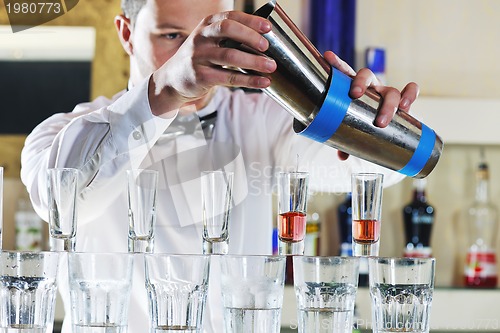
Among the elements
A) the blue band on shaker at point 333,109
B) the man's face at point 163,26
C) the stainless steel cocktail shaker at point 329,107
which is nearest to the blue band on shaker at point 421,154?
the stainless steel cocktail shaker at point 329,107

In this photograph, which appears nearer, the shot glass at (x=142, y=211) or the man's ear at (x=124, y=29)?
the shot glass at (x=142, y=211)

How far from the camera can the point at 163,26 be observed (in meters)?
1.53

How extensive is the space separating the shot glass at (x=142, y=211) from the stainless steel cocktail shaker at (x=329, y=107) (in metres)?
0.16

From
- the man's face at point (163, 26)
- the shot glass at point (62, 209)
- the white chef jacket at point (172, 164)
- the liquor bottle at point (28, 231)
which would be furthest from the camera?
the liquor bottle at point (28, 231)

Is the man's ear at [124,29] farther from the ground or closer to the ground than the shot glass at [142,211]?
farther from the ground

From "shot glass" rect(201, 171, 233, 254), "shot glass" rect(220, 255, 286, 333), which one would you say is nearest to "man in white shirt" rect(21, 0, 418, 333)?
"shot glass" rect(201, 171, 233, 254)

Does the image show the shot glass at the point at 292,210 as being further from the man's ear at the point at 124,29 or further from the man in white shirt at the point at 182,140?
the man's ear at the point at 124,29

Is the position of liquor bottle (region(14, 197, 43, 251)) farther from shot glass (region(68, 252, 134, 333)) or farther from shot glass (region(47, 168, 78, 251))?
shot glass (region(68, 252, 134, 333))

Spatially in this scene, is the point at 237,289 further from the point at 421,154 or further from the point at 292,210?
the point at 421,154

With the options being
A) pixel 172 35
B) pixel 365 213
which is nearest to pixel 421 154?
pixel 365 213

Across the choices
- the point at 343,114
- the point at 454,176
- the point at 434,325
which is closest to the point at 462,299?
the point at 434,325

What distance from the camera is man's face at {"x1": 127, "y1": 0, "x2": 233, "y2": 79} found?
1.49m

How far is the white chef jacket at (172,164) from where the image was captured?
110cm

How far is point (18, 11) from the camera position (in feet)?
7.64
